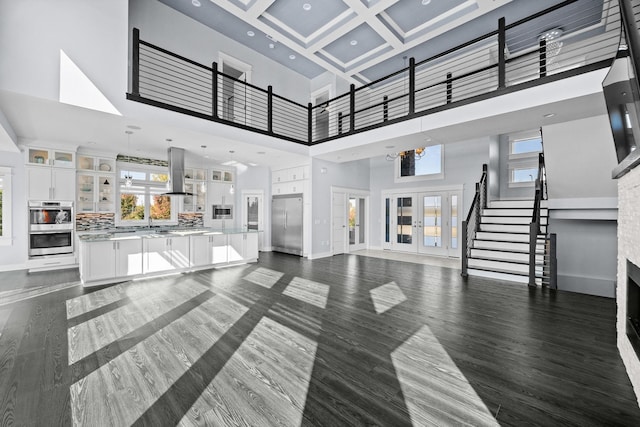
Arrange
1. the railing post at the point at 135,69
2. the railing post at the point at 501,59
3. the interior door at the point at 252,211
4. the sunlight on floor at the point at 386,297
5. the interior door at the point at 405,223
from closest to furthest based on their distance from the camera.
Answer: the sunlight on floor at the point at 386,297
the railing post at the point at 501,59
the railing post at the point at 135,69
the interior door at the point at 405,223
the interior door at the point at 252,211

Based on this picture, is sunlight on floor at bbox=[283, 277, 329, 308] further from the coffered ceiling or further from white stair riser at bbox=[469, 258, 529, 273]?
the coffered ceiling

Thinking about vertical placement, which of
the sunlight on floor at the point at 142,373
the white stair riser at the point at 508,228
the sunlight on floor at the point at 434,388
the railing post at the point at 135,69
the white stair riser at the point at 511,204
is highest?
the railing post at the point at 135,69

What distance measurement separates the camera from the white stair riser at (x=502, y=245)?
18.5 feet

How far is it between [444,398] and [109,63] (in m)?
5.89

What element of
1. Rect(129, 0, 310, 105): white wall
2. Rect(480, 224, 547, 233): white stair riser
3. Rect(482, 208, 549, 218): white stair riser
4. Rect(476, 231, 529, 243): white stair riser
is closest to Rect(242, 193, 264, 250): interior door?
Rect(129, 0, 310, 105): white wall


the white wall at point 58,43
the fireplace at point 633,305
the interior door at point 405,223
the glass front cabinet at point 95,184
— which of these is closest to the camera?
the fireplace at point 633,305

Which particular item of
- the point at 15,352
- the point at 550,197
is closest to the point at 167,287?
the point at 15,352

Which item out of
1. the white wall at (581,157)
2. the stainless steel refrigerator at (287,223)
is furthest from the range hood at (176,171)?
the white wall at (581,157)

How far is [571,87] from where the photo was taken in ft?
12.2

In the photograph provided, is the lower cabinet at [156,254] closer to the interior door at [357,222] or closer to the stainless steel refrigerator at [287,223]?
the stainless steel refrigerator at [287,223]

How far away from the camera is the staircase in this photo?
5.28 m

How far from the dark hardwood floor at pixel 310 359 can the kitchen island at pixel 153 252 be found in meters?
0.52

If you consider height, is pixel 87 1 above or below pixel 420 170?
above

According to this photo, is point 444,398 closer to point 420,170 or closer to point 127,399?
point 127,399
